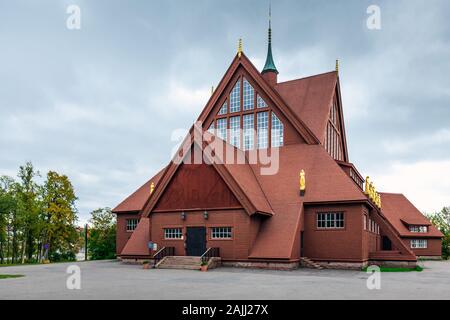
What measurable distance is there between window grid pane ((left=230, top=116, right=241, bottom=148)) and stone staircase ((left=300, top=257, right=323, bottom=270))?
12907 mm

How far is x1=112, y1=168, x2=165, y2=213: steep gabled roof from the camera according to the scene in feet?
125

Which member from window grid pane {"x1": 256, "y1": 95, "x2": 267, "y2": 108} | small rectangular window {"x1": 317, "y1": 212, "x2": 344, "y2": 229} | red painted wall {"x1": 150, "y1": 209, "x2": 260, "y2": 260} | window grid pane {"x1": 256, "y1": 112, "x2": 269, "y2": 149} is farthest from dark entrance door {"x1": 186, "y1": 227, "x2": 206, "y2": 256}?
window grid pane {"x1": 256, "y1": 95, "x2": 267, "y2": 108}

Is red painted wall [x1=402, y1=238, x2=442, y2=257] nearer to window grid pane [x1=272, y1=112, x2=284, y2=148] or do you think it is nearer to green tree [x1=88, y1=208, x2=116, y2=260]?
window grid pane [x1=272, y1=112, x2=284, y2=148]

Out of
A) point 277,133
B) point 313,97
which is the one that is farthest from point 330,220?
point 313,97

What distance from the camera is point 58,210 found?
47.7 metres

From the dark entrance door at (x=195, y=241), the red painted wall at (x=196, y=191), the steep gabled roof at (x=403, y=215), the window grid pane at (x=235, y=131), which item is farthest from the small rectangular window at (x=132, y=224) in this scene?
the steep gabled roof at (x=403, y=215)

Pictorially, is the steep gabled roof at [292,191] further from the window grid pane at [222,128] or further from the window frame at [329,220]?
the window grid pane at [222,128]

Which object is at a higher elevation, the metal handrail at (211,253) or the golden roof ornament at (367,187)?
the golden roof ornament at (367,187)

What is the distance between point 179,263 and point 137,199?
13.0 meters

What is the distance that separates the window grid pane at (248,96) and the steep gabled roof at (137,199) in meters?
10.6

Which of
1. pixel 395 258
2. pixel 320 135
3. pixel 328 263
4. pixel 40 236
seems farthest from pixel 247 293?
pixel 40 236

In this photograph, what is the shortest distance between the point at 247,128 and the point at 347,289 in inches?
896

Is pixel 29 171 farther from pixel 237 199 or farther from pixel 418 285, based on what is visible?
pixel 418 285

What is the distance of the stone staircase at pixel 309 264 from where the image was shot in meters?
28.4
